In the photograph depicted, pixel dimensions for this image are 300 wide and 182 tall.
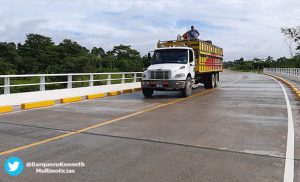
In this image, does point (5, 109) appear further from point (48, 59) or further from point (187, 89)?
point (48, 59)

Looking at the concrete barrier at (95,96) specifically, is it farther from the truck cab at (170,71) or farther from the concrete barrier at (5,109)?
the concrete barrier at (5,109)

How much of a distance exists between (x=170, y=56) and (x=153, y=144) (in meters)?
11.8

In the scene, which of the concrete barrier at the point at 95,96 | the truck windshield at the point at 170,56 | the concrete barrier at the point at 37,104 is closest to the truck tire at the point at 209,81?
the truck windshield at the point at 170,56

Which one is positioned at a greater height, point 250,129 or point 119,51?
point 119,51

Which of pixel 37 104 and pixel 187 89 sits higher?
pixel 187 89

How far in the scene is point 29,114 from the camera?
11.8 meters

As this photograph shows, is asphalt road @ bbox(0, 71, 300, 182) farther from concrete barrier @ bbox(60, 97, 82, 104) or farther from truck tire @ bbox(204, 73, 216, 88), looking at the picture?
truck tire @ bbox(204, 73, 216, 88)

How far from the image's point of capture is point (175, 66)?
57.7 ft

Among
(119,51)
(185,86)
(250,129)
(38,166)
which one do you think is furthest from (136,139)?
(119,51)

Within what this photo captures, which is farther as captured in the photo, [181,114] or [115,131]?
[181,114]

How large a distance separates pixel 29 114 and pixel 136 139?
5.46m

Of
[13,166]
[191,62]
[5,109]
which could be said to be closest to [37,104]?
[5,109]

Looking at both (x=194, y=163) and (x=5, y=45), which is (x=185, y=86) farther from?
(x=5, y=45)

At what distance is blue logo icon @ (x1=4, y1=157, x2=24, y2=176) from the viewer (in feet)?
17.7
